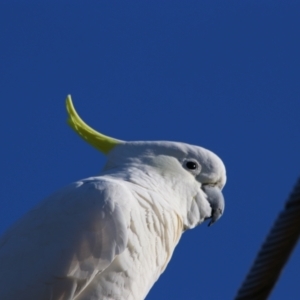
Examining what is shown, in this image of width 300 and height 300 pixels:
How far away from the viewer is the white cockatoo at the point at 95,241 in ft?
7.63

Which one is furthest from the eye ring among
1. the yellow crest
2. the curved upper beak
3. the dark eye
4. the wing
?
the wing

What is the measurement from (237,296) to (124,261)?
1.80 m

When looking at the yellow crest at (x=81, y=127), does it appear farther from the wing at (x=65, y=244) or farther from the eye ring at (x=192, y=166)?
the wing at (x=65, y=244)

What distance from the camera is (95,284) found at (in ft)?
7.82

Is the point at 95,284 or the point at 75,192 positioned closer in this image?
the point at 95,284

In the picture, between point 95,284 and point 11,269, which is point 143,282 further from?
point 11,269

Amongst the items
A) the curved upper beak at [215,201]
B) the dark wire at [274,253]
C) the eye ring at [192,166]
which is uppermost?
the dark wire at [274,253]

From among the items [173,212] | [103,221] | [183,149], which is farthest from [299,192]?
[183,149]

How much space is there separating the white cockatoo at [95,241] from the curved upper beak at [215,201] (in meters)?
0.22

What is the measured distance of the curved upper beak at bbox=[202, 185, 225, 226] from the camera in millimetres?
3141

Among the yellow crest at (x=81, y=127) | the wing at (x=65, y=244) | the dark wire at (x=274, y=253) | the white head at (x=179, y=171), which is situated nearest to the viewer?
the dark wire at (x=274, y=253)

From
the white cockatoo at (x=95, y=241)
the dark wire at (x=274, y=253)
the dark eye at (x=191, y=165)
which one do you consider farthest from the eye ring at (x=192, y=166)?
the dark wire at (x=274, y=253)

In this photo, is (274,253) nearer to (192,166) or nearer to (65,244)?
(65,244)

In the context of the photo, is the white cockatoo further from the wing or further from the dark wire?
the dark wire
